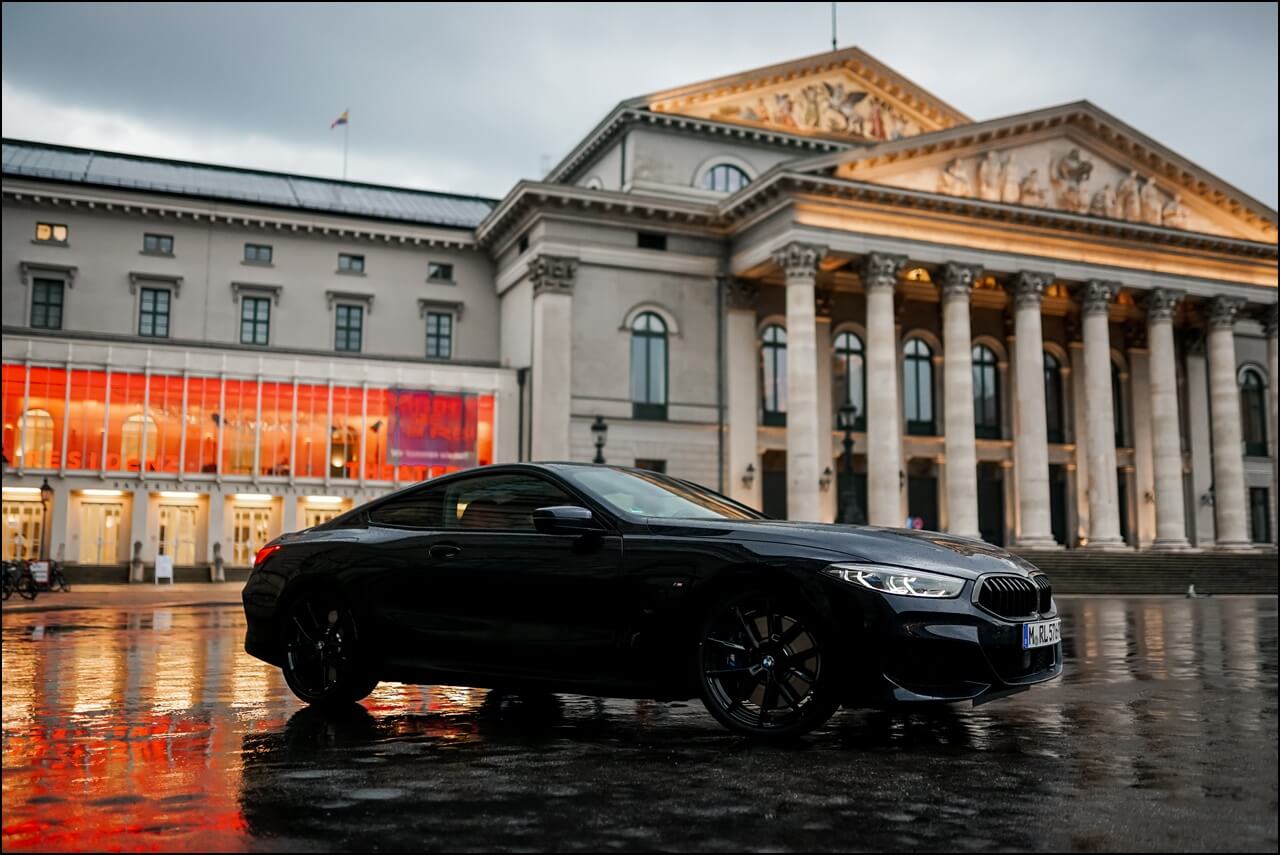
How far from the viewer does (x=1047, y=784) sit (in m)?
5.30

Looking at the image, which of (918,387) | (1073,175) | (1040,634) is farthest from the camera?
(918,387)

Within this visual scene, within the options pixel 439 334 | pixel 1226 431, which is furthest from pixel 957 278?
pixel 439 334

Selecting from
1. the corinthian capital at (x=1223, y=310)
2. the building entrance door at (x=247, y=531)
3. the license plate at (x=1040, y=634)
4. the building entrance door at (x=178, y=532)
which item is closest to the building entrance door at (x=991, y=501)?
the corinthian capital at (x=1223, y=310)

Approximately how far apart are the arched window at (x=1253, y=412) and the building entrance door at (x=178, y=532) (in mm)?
45019

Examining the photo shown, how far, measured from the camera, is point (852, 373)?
4684cm

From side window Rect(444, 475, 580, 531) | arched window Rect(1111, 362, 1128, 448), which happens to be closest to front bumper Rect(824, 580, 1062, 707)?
side window Rect(444, 475, 580, 531)

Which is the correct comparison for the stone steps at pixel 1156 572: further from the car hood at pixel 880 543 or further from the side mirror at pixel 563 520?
the side mirror at pixel 563 520

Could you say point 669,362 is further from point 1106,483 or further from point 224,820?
point 224,820

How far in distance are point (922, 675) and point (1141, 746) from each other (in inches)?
52.0

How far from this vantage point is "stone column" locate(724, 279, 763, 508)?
1709 inches

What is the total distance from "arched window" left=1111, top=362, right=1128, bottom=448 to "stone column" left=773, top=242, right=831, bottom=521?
18.5m

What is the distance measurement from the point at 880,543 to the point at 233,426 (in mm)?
38141

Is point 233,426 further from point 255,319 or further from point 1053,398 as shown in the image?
point 1053,398

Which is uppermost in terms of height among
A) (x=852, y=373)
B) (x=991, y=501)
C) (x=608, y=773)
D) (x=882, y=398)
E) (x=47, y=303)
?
(x=47, y=303)
